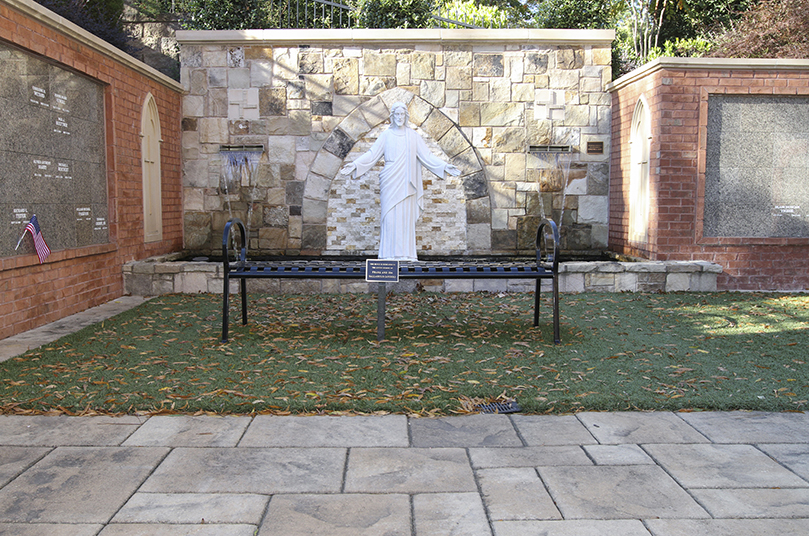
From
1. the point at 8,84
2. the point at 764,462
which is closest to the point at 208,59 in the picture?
the point at 8,84

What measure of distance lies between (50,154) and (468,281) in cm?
494

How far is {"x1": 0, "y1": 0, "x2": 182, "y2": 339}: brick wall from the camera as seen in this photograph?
5852mm

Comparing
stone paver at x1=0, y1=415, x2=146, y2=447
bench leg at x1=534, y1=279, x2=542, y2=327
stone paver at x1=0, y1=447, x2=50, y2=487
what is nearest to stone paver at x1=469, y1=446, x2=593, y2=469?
stone paver at x1=0, y1=415, x2=146, y2=447

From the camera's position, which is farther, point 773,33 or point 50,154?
point 773,33

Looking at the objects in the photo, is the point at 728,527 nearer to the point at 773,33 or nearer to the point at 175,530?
the point at 175,530

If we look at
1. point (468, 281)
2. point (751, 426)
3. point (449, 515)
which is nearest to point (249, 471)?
point (449, 515)

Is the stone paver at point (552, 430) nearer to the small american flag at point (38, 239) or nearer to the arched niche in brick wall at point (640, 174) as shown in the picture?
the small american flag at point (38, 239)

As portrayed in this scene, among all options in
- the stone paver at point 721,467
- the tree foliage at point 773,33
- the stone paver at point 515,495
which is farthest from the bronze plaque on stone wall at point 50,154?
the tree foliage at point 773,33

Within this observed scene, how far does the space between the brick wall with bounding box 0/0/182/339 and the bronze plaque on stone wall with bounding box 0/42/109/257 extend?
0.13m

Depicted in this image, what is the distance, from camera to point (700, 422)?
371 cm

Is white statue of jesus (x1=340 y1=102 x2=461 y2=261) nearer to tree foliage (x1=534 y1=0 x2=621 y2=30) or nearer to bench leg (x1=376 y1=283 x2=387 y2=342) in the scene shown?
bench leg (x1=376 y1=283 x2=387 y2=342)

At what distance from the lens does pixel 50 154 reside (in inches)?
253

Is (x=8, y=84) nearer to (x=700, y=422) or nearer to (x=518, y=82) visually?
(x=700, y=422)

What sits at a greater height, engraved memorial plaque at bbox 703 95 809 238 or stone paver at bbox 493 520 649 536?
engraved memorial plaque at bbox 703 95 809 238
